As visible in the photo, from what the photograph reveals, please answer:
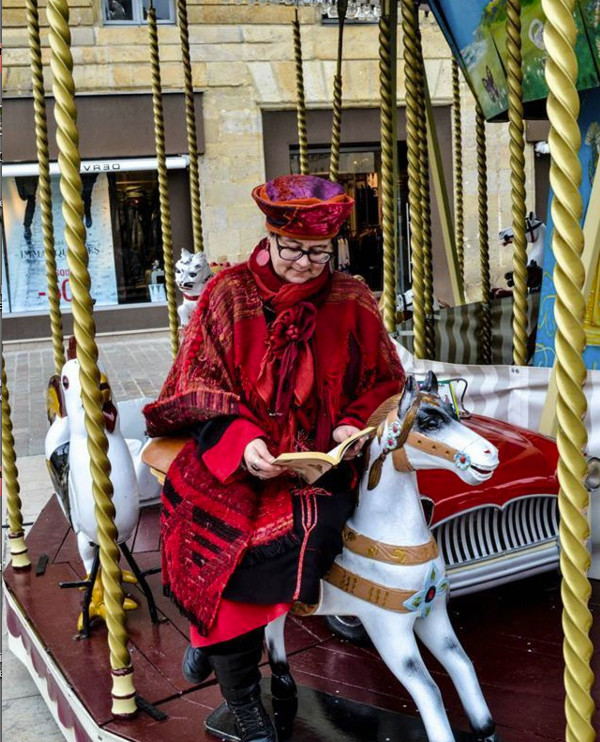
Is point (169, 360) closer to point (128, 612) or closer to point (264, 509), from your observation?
point (128, 612)

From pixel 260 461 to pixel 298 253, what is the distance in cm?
52

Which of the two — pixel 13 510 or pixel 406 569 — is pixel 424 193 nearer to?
pixel 406 569

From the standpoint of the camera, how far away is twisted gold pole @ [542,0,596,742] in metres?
1.35

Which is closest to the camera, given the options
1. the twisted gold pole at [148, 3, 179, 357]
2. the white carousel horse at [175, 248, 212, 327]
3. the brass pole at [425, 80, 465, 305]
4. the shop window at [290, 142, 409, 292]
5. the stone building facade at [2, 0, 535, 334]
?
the twisted gold pole at [148, 3, 179, 357]

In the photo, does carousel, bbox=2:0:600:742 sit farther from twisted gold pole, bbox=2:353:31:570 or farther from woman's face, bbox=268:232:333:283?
woman's face, bbox=268:232:333:283

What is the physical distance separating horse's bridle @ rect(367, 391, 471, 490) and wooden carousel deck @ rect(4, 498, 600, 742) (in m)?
0.77

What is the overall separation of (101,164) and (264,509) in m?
11.2

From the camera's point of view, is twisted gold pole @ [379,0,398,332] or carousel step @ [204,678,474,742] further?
twisted gold pole @ [379,0,398,332]

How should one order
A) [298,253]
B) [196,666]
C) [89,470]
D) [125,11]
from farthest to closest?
[125,11], [89,470], [196,666], [298,253]

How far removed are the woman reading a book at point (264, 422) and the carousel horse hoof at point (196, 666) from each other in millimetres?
156

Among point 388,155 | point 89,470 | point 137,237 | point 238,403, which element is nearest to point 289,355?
point 238,403

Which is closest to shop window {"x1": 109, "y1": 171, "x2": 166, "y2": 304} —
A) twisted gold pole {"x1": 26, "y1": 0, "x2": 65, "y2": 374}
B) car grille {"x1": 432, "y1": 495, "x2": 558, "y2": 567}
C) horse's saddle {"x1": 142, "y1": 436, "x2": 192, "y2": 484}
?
twisted gold pole {"x1": 26, "y1": 0, "x2": 65, "y2": 374}

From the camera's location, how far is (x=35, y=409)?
28.6 feet

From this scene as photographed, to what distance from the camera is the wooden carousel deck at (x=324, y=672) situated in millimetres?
2363
